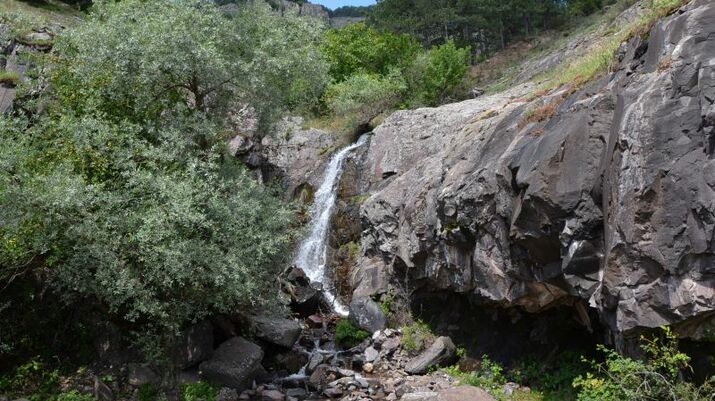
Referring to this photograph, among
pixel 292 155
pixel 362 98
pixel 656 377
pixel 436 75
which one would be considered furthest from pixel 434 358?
pixel 436 75

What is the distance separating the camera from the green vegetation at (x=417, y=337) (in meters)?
17.2

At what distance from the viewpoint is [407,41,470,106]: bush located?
134 feet

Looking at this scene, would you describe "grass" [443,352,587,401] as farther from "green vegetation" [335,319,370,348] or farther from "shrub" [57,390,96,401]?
"shrub" [57,390,96,401]

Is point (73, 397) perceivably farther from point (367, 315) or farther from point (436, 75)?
point (436, 75)

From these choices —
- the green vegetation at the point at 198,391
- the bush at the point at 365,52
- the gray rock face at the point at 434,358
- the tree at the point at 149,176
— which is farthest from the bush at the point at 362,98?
the green vegetation at the point at 198,391

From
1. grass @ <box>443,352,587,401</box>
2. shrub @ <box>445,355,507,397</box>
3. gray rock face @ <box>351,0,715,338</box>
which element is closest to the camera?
gray rock face @ <box>351,0,715,338</box>

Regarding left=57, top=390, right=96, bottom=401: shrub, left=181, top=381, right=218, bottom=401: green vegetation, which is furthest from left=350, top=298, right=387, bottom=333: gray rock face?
left=57, top=390, right=96, bottom=401: shrub

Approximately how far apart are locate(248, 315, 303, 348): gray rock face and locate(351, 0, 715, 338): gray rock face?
14.8 ft

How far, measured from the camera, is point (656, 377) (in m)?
9.55

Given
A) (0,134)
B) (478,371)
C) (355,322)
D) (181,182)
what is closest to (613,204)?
(478,371)

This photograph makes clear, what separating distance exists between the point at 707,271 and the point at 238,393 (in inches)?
440

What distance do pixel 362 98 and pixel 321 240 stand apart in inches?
550

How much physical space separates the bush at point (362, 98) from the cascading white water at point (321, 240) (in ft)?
26.0

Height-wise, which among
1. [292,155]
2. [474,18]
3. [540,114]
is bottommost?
[292,155]
